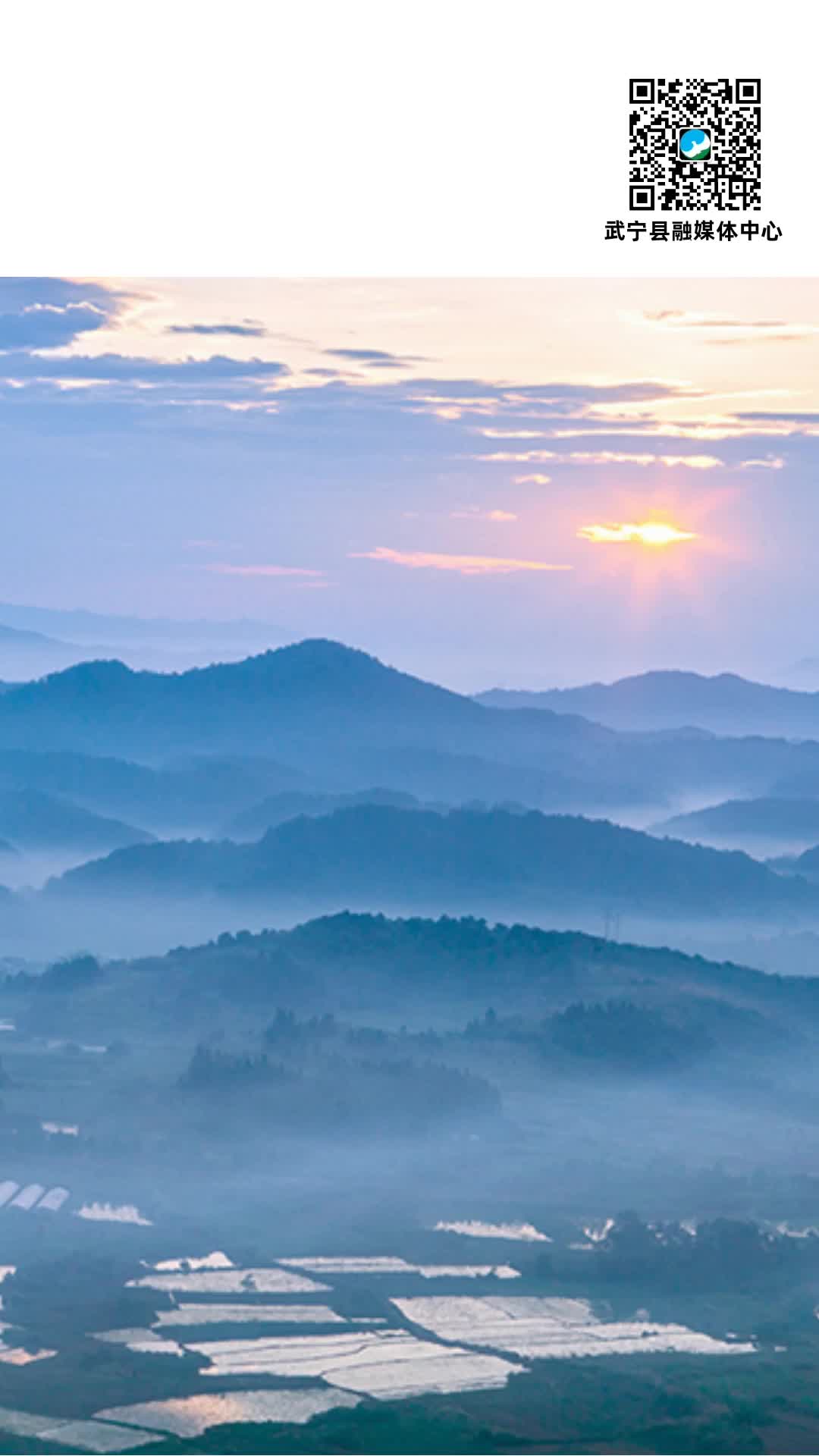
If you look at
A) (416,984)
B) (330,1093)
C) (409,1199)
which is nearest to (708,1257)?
(409,1199)

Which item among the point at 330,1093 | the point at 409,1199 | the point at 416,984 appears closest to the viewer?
the point at 409,1199

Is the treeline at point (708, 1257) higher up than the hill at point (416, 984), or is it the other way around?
the hill at point (416, 984)

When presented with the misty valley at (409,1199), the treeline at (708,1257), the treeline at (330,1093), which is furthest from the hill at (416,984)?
the treeline at (708,1257)

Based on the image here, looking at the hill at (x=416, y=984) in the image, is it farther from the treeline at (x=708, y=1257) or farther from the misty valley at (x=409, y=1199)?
the treeline at (x=708, y=1257)

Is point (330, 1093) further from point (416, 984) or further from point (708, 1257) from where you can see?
point (708, 1257)

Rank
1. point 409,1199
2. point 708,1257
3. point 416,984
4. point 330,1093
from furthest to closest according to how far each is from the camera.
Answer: point 416,984 → point 330,1093 → point 409,1199 → point 708,1257

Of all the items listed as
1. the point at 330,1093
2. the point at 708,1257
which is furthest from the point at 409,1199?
the point at 330,1093

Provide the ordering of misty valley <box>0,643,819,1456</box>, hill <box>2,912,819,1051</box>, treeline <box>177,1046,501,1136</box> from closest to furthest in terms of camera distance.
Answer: misty valley <box>0,643,819,1456</box>, treeline <box>177,1046,501,1136</box>, hill <box>2,912,819,1051</box>

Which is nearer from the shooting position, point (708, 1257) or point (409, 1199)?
point (708, 1257)

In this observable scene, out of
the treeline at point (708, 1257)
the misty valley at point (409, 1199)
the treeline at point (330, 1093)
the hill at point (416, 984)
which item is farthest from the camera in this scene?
the hill at point (416, 984)

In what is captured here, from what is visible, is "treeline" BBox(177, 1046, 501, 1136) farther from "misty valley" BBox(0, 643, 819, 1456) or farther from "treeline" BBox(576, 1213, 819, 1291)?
"treeline" BBox(576, 1213, 819, 1291)

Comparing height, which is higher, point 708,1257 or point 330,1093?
point 330,1093

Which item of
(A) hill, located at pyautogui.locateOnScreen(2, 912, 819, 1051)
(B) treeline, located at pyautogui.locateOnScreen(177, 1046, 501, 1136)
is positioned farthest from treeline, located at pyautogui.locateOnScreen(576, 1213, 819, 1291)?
(A) hill, located at pyautogui.locateOnScreen(2, 912, 819, 1051)
